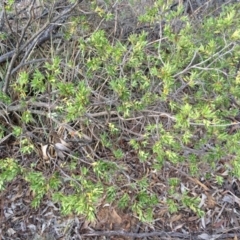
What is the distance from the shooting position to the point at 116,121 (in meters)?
2.91

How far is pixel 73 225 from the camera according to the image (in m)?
2.88

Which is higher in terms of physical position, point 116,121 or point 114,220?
point 116,121

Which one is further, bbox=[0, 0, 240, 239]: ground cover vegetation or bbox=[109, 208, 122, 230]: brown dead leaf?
bbox=[109, 208, 122, 230]: brown dead leaf

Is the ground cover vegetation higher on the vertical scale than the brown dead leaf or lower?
higher

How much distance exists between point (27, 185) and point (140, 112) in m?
1.01

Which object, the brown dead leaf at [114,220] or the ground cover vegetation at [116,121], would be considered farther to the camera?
the brown dead leaf at [114,220]

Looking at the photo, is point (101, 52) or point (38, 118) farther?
point (38, 118)

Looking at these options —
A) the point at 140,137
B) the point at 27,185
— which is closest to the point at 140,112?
the point at 140,137

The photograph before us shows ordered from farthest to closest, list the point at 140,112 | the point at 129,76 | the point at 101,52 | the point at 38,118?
the point at 38,118
the point at 129,76
the point at 140,112
the point at 101,52

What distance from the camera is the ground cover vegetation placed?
7.98 ft

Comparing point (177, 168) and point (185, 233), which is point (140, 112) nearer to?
point (177, 168)

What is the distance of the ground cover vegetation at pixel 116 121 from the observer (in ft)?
7.98

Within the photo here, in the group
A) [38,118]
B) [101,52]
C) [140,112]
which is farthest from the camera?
[38,118]

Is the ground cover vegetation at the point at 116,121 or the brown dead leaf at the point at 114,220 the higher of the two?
the ground cover vegetation at the point at 116,121
